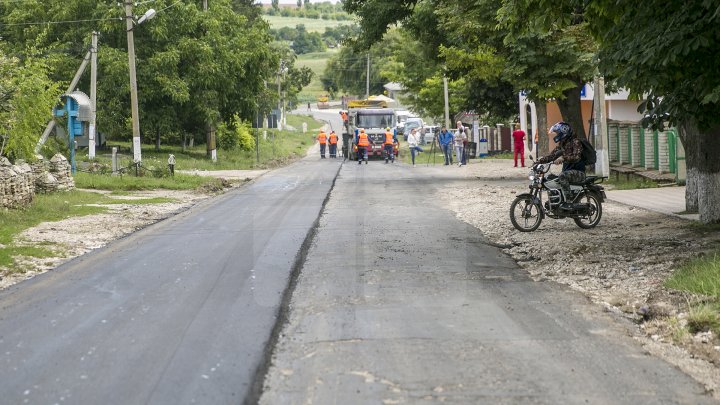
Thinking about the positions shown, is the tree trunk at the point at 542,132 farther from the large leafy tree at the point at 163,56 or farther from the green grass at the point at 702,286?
the green grass at the point at 702,286

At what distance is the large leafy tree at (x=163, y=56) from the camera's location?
4822 cm

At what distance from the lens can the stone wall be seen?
2158 cm

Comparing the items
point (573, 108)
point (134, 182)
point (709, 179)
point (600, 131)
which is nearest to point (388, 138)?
point (573, 108)

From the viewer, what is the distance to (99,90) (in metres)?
48.2

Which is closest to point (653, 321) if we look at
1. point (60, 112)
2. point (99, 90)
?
point (60, 112)

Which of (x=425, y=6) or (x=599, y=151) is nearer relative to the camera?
(x=599, y=151)

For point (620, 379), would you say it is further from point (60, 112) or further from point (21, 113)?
point (60, 112)

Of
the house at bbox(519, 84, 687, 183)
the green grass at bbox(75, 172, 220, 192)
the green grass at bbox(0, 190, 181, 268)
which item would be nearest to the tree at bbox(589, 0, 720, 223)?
the green grass at bbox(0, 190, 181, 268)

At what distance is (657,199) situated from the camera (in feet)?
73.6

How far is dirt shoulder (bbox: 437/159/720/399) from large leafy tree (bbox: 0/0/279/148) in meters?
28.8

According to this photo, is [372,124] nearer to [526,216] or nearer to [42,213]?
[42,213]

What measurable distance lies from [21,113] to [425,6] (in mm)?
13948

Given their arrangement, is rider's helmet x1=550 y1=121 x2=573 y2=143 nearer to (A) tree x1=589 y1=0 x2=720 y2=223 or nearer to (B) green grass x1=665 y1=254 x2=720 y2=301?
(A) tree x1=589 y1=0 x2=720 y2=223

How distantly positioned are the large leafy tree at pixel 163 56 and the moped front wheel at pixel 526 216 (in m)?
33.0
